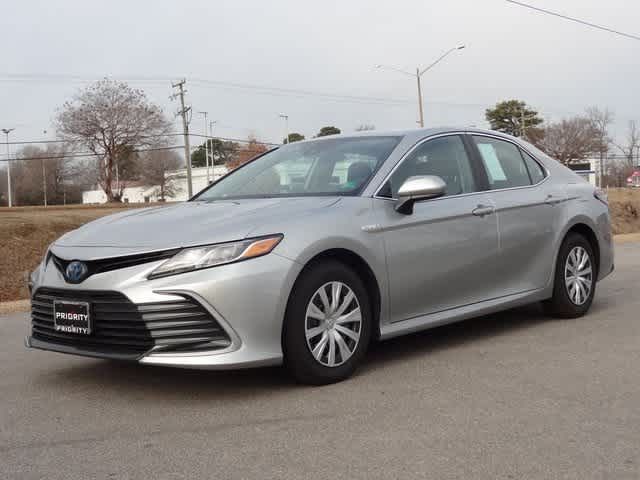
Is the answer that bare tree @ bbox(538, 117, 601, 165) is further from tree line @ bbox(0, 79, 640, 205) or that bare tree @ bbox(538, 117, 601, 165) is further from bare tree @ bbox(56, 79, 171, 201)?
bare tree @ bbox(56, 79, 171, 201)

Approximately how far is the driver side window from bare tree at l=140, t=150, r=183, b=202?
7878 cm

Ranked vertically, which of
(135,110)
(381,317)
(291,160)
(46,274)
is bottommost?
(381,317)

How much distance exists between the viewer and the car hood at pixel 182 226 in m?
4.57

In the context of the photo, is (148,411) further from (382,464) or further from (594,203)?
(594,203)

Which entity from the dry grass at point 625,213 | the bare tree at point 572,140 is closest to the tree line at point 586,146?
the bare tree at point 572,140

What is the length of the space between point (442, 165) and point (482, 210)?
16.7 inches

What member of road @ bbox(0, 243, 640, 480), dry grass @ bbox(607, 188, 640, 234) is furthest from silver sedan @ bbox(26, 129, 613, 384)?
dry grass @ bbox(607, 188, 640, 234)

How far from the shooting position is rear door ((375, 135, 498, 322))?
5.32 meters

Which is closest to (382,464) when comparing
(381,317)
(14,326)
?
(381,317)

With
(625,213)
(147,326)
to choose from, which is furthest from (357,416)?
(625,213)

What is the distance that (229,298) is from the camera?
14.5ft

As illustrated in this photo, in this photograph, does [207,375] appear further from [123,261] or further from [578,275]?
[578,275]

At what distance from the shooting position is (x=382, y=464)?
347 centimetres

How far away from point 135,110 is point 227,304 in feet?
192
